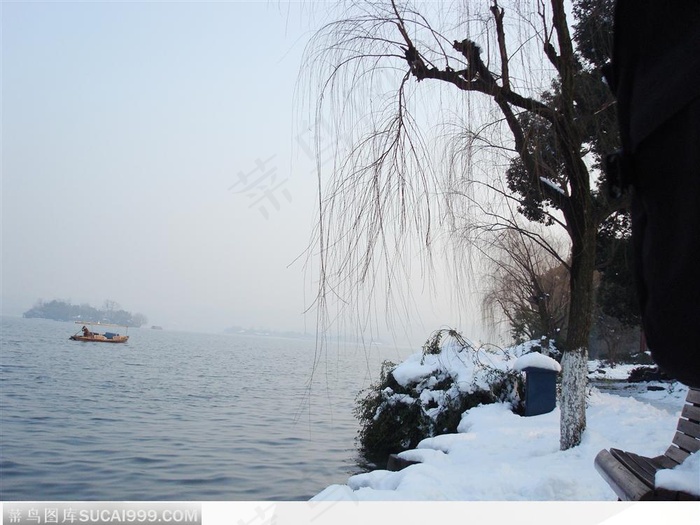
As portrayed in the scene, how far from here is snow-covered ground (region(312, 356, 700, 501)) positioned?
7.78ft

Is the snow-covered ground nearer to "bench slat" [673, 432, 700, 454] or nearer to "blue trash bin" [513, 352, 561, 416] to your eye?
"bench slat" [673, 432, 700, 454]

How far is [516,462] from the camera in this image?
3141 millimetres

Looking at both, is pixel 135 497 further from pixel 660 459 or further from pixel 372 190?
pixel 660 459

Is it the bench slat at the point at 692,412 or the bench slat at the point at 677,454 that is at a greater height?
the bench slat at the point at 692,412

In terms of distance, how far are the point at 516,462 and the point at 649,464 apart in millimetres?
1735

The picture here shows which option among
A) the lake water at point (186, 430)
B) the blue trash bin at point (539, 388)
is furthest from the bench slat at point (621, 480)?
the blue trash bin at point (539, 388)

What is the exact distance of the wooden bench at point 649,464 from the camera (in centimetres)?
122

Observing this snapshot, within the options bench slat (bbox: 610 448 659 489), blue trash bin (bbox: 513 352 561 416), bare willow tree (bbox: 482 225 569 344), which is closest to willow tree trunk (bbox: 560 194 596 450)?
bare willow tree (bbox: 482 225 569 344)

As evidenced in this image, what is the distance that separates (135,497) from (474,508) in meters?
3.02

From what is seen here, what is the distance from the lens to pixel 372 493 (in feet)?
7.88

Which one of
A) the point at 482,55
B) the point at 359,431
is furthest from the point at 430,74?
the point at 359,431

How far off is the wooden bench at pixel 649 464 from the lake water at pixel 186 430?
2.66ft

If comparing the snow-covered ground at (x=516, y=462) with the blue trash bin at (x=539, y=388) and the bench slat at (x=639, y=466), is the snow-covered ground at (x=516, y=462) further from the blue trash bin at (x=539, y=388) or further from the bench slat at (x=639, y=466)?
the blue trash bin at (x=539, y=388)

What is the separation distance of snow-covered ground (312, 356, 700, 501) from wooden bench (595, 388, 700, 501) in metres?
0.05
